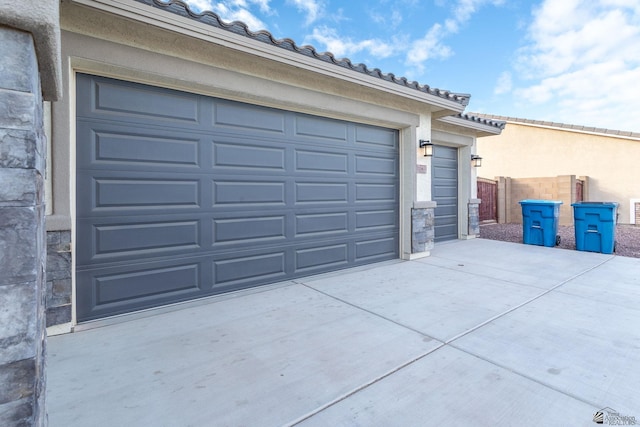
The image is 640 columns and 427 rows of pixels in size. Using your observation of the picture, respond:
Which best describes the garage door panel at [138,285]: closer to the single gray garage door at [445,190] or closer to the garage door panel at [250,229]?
the garage door panel at [250,229]

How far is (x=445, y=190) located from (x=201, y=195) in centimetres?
652

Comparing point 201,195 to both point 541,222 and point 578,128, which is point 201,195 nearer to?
point 541,222

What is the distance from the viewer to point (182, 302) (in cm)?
375

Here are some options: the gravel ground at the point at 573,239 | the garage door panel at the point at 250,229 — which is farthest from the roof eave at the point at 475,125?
the garage door panel at the point at 250,229

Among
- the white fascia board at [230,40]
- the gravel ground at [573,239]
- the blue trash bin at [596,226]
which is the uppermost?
the white fascia board at [230,40]

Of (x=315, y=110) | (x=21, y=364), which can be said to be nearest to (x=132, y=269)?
(x=21, y=364)

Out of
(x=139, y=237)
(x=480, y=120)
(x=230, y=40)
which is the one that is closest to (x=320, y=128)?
(x=230, y=40)

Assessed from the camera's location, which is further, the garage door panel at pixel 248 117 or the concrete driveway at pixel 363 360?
the garage door panel at pixel 248 117

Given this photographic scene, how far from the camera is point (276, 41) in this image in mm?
3785

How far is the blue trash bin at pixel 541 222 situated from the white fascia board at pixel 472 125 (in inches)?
85.9

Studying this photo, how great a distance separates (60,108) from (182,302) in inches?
95.1

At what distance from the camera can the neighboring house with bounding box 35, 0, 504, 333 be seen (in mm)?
3082

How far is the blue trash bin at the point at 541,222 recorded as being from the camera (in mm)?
7133

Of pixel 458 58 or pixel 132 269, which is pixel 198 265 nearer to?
pixel 132 269
